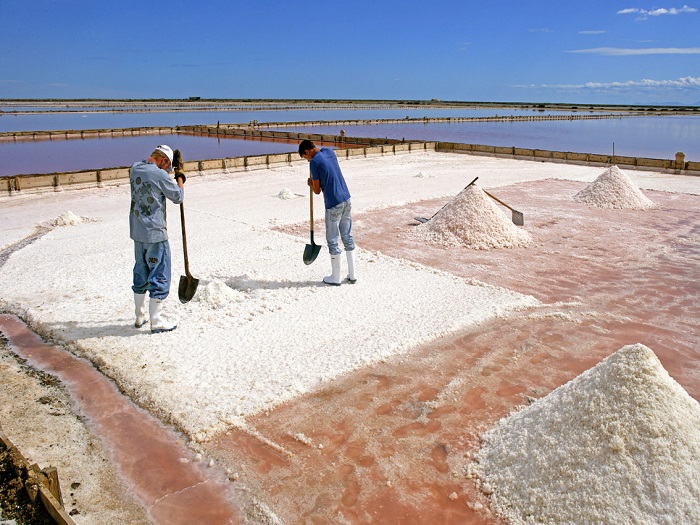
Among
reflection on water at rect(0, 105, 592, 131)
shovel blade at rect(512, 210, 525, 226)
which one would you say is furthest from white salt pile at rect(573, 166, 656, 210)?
reflection on water at rect(0, 105, 592, 131)

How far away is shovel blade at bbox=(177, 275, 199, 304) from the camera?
16.4 ft

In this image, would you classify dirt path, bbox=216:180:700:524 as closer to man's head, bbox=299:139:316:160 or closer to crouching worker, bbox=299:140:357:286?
crouching worker, bbox=299:140:357:286

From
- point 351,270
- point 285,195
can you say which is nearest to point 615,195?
point 285,195

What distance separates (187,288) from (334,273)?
4.95ft

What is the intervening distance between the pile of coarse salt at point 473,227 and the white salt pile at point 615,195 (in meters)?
3.09

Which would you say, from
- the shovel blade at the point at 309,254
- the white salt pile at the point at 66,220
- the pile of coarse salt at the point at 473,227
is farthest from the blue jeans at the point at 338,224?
the white salt pile at the point at 66,220

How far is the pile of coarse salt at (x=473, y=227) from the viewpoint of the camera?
24.8 feet

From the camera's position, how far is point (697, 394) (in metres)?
3.77

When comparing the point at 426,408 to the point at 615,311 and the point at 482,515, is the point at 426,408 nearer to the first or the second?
the point at 482,515

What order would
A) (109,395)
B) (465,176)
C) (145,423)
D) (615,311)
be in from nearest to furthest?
(145,423) < (109,395) < (615,311) < (465,176)

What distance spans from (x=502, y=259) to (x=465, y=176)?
7874 millimetres

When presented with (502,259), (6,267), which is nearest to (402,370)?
(502,259)

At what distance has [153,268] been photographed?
4.39 metres

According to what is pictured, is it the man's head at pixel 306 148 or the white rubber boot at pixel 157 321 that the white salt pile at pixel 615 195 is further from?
the white rubber boot at pixel 157 321
